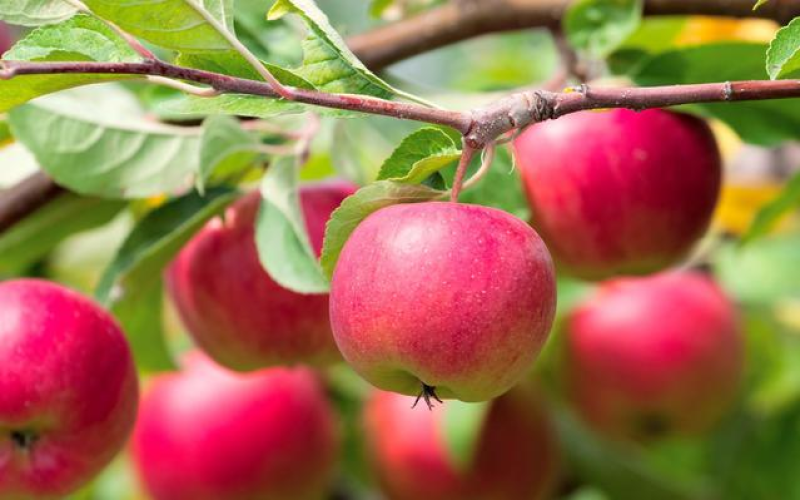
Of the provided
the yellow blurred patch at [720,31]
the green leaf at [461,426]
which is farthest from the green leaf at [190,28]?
the yellow blurred patch at [720,31]

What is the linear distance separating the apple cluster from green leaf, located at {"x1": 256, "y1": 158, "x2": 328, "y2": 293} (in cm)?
6

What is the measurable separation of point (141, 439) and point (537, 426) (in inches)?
22.7

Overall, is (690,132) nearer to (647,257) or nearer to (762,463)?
(647,257)

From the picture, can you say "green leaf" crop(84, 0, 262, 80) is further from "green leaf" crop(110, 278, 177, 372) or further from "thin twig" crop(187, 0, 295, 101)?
"green leaf" crop(110, 278, 177, 372)

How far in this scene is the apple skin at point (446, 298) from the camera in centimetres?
67

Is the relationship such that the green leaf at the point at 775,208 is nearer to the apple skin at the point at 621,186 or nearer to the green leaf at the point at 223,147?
the apple skin at the point at 621,186

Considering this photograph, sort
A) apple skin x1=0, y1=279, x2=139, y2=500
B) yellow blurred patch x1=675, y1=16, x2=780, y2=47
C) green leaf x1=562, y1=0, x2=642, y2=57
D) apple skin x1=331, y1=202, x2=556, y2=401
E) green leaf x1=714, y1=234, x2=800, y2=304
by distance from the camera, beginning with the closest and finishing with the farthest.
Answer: apple skin x1=331, y1=202, x2=556, y2=401 → apple skin x1=0, y1=279, x2=139, y2=500 → green leaf x1=562, y1=0, x2=642, y2=57 → yellow blurred patch x1=675, y1=16, x2=780, y2=47 → green leaf x1=714, y1=234, x2=800, y2=304

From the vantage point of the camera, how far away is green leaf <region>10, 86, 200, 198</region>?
1.00 m

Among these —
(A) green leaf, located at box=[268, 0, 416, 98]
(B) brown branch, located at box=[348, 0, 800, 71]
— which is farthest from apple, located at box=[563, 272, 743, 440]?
(A) green leaf, located at box=[268, 0, 416, 98]

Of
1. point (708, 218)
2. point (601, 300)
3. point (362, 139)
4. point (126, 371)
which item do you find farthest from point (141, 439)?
point (708, 218)

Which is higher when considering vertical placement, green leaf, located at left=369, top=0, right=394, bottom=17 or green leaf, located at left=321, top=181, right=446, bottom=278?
green leaf, located at left=369, top=0, right=394, bottom=17

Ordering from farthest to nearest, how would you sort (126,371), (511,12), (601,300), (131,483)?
(131,483)
(601,300)
(511,12)
(126,371)

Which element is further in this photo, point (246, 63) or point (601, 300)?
point (601, 300)

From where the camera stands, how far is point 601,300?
1.83m
